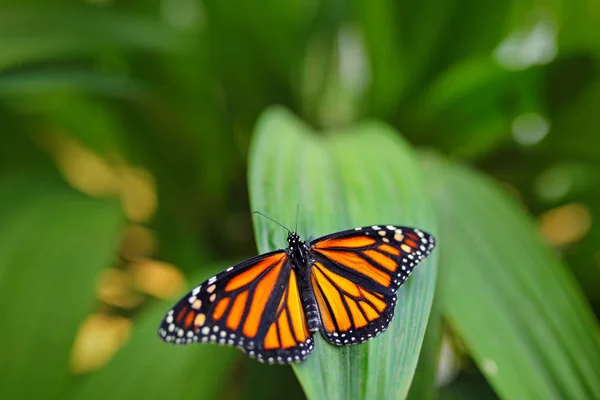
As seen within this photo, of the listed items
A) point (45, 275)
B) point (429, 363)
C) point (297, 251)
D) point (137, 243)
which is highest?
point (137, 243)

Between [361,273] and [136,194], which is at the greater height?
[136,194]

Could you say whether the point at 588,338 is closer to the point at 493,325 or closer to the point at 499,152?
the point at 493,325

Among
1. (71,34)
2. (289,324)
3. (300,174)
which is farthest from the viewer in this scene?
(71,34)

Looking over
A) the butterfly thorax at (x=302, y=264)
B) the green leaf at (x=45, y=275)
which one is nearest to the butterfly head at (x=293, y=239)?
the butterfly thorax at (x=302, y=264)

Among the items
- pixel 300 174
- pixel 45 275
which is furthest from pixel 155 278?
pixel 300 174

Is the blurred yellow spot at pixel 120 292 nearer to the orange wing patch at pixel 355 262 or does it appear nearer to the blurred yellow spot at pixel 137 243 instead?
the blurred yellow spot at pixel 137 243

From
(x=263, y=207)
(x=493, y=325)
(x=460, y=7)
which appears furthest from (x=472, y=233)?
(x=460, y=7)

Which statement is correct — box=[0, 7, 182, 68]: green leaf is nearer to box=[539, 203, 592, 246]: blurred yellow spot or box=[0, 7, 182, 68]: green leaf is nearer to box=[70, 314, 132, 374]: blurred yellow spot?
box=[70, 314, 132, 374]: blurred yellow spot

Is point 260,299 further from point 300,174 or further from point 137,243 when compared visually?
point 137,243

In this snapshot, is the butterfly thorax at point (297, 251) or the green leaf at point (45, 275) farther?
the green leaf at point (45, 275)
